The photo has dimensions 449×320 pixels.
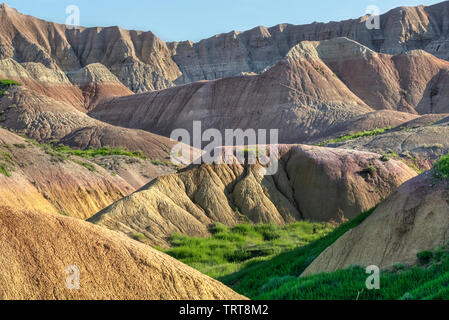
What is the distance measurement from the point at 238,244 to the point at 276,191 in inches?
262

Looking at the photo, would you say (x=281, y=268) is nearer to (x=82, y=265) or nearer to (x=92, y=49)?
(x=82, y=265)

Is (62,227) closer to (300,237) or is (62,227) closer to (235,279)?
(235,279)

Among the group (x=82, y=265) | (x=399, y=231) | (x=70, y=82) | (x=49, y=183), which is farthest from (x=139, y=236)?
(x=70, y=82)

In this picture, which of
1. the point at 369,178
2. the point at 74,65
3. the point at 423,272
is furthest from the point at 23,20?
the point at 423,272

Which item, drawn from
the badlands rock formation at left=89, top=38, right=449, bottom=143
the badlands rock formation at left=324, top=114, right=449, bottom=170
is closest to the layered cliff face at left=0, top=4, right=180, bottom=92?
the badlands rock formation at left=89, top=38, right=449, bottom=143

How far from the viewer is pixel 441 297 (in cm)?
882

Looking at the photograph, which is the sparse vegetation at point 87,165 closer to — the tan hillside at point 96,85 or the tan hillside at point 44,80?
the tan hillside at point 44,80

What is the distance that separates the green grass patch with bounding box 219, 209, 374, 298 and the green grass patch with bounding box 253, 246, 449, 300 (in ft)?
11.1

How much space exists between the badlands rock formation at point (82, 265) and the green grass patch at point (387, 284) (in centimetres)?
232

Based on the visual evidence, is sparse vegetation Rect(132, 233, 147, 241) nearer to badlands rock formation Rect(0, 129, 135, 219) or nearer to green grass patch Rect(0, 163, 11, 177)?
badlands rock formation Rect(0, 129, 135, 219)

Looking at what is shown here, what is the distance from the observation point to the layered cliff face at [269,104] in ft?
234

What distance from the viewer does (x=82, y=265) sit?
905cm

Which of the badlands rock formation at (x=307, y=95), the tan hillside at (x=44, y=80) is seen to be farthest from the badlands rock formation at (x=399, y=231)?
the tan hillside at (x=44, y=80)

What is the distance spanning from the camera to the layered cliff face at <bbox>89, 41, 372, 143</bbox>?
71438 millimetres
